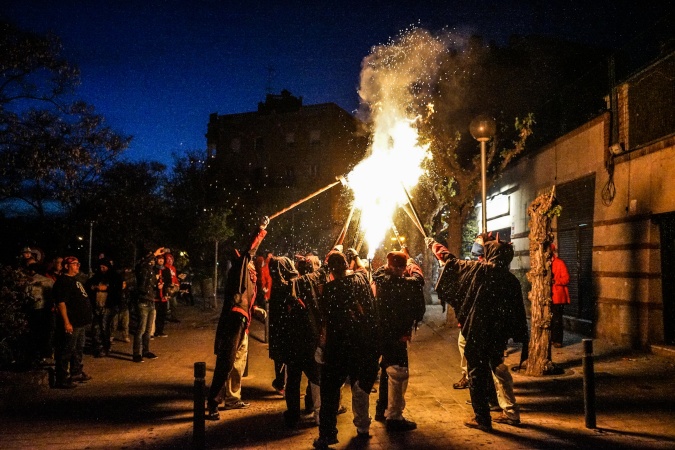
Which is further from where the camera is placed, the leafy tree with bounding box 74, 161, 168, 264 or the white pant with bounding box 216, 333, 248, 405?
the leafy tree with bounding box 74, 161, 168, 264

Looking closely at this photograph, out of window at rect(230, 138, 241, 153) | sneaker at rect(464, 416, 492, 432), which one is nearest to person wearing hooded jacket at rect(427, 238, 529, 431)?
sneaker at rect(464, 416, 492, 432)

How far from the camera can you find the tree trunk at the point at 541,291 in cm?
811

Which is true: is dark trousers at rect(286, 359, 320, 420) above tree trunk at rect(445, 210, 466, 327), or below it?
below

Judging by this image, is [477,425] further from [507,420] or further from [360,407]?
[360,407]

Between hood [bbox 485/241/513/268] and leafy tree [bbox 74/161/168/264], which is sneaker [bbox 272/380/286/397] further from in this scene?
leafy tree [bbox 74/161/168/264]

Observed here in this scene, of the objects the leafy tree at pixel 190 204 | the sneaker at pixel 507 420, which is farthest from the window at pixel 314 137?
the sneaker at pixel 507 420

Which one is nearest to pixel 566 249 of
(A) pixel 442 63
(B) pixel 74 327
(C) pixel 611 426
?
(A) pixel 442 63

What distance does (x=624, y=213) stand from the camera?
10.4 meters

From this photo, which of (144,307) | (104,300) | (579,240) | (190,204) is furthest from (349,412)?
(190,204)

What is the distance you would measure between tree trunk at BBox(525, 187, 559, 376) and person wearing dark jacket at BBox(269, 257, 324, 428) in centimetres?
414

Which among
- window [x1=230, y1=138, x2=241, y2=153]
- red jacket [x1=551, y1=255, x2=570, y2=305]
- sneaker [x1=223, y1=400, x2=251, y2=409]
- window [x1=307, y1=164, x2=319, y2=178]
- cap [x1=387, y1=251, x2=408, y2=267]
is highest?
window [x1=230, y1=138, x2=241, y2=153]

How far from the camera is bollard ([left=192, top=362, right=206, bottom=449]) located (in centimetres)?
476

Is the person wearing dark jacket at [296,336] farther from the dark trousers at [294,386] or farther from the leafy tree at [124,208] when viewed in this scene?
the leafy tree at [124,208]

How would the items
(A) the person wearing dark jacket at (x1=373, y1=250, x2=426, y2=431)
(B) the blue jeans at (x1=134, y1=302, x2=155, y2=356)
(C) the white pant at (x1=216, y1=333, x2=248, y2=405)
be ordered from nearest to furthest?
(A) the person wearing dark jacket at (x1=373, y1=250, x2=426, y2=431)
(C) the white pant at (x1=216, y1=333, x2=248, y2=405)
(B) the blue jeans at (x1=134, y1=302, x2=155, y2=356)
